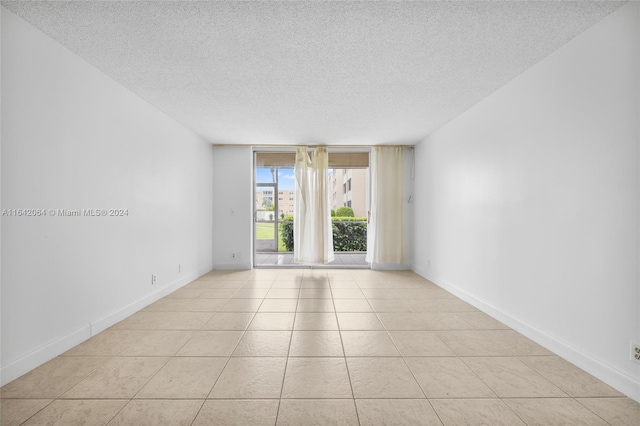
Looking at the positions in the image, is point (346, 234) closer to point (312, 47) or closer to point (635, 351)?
point (312, 47)

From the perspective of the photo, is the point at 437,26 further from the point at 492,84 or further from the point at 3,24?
the point at 3,24

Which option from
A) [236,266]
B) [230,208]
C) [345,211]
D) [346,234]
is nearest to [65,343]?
[236,266]

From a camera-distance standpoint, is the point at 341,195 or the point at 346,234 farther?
the point at 341,195

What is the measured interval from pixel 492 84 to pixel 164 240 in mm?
4313

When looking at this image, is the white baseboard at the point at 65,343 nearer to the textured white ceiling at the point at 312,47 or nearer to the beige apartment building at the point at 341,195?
the textured white ceiling at the point at 312,47

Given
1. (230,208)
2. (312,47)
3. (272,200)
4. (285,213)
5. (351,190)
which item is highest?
(312,47)

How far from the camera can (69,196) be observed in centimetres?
241

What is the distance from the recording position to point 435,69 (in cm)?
268

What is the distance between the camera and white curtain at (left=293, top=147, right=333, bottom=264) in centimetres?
558

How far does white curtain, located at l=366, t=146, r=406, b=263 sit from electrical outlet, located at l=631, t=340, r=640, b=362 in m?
3.84

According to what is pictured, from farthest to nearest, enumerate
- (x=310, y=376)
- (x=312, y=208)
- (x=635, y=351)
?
(x=312, y=208) < (x=310, y=376) < (x=635, y=351)

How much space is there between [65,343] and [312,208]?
395cm

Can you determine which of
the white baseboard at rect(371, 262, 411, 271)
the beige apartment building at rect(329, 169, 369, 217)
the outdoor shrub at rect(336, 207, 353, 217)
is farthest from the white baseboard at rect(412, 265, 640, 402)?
the beige apartment building at rect(329, 169, 369, 217)

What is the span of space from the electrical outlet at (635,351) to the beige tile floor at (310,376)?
0.26 meters
